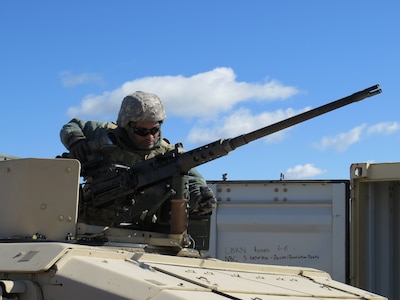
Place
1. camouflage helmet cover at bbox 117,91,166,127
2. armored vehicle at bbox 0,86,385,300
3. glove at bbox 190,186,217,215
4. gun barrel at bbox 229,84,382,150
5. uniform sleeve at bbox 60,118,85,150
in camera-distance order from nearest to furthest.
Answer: armored vehicle at bbox 0,86,385,300, gun barrel at bbox 229,84,382,150, glove at bbox 190,186,217,215, camouflage helmet cover at bbox 117,91,166,127, uniform sleeve at bbox 60,118,85,150

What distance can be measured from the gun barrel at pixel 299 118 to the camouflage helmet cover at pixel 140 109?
89 cm

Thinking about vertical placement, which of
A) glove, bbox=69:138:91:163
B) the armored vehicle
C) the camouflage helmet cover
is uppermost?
the camouflage helmet cover

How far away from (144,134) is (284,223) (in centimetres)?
321

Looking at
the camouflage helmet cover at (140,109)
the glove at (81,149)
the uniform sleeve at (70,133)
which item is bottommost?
the glove at (81,149)

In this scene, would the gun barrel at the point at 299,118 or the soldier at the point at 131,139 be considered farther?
the soldier at the point at 131,139

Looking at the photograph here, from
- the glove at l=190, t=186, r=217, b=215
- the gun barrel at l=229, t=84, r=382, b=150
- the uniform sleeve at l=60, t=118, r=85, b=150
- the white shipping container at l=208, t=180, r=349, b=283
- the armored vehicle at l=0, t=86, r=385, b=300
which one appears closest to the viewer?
the armored vehicle at l=0, t=86, r=385, b=300

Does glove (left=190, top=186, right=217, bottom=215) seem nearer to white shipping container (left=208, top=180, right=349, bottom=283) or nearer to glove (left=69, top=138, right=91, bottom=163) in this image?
glove (left=69, top=138, right=91, bottom=163)

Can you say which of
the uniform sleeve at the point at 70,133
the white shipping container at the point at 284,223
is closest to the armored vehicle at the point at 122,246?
the uniform sleeve at the point at 70,133

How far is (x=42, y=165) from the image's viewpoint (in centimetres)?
604

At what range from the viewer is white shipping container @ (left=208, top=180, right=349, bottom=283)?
955cm

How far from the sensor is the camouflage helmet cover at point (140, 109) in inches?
276

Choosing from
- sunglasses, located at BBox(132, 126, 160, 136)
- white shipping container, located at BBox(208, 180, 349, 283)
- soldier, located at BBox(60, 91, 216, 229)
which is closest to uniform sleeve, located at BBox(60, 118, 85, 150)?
soldier, located at BBox(60, 91, 216, 229)

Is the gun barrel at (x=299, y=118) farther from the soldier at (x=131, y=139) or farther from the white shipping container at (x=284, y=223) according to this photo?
the white shipping container at (x=284, y=223)

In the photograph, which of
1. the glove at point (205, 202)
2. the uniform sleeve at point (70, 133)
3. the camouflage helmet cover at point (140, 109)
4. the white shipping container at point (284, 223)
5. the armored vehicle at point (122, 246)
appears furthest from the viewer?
the white shipping container at point (284, 223)
